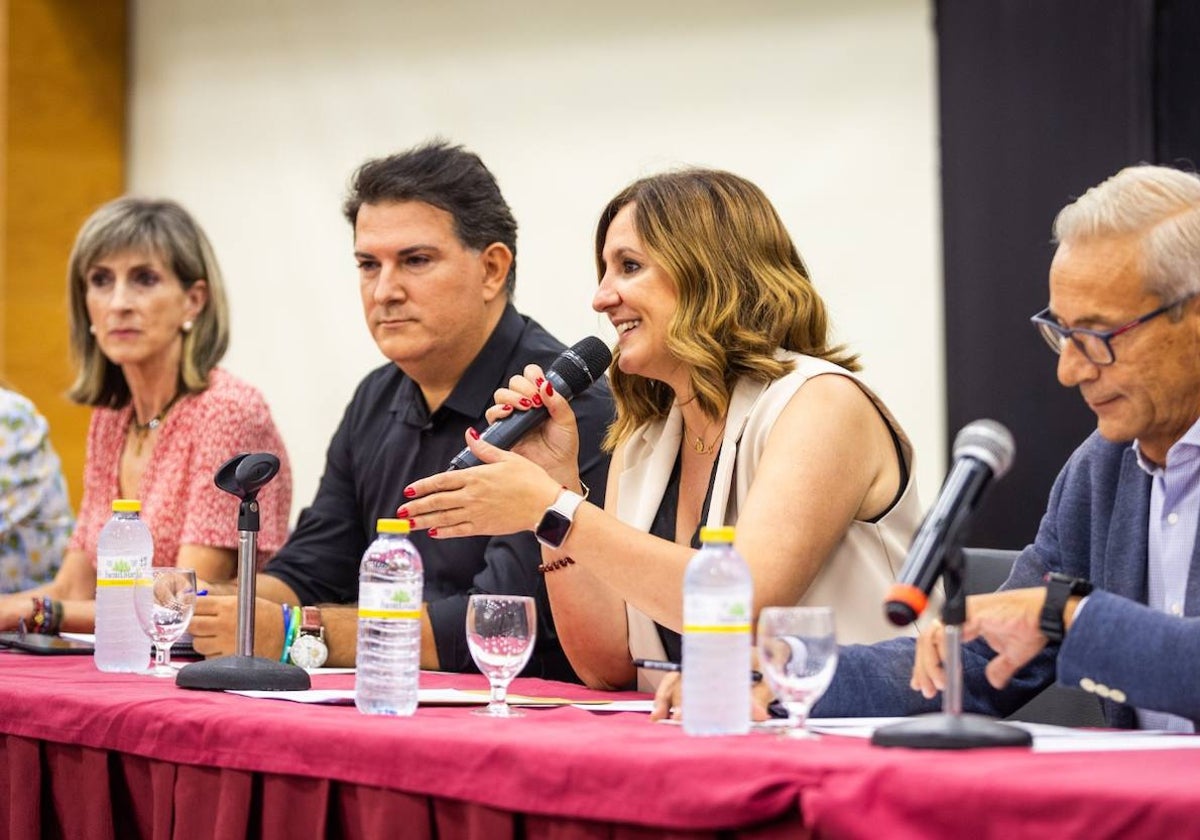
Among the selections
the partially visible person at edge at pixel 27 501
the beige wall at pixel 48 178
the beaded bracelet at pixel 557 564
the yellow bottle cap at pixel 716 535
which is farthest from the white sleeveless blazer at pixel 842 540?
the beige wall at pixel 48 178

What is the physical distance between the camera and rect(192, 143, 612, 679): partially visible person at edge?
2863mm

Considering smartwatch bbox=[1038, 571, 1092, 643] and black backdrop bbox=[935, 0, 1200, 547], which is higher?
black backdrop bbox=[935, 0, 1200, 547]

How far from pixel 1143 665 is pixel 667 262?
3.14 ft

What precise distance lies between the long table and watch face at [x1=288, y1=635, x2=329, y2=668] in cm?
36

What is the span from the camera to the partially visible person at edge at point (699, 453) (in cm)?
197

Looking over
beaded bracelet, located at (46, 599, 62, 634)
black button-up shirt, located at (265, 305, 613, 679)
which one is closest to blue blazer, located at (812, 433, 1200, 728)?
black button-up shirt, located at (265, 305, 613, 679)

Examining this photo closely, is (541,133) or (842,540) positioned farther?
(541,133)

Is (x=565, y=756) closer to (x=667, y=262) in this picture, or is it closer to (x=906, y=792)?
(x=906, y=792)

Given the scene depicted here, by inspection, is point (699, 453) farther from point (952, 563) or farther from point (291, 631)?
point (952, 563)

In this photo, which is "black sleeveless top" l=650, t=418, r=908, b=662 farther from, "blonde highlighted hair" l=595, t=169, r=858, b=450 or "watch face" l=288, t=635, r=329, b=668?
"watch face" l=288, t=635, r=329, b=668

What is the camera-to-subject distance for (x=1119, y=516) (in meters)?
1.83

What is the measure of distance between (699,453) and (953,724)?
3.39ft

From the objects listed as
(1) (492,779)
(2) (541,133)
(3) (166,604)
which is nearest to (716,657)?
(1) (492,779)

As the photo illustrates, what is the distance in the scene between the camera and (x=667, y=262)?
7.33 feet
